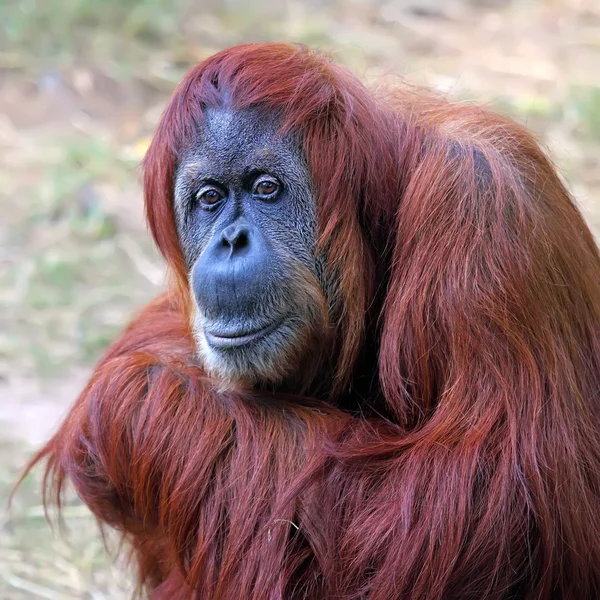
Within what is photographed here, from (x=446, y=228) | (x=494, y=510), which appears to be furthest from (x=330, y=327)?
(x=494, y=510)

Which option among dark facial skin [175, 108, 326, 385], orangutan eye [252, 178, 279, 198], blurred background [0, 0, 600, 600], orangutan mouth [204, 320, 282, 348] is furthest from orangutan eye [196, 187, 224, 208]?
blurred background [0, 0, 600, 600]

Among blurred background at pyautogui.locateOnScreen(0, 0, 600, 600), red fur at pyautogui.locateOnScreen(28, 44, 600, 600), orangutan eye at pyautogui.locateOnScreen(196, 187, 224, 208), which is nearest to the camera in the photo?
red fur at pyautogui.locateOnScreen(28, 44, 600, 600)

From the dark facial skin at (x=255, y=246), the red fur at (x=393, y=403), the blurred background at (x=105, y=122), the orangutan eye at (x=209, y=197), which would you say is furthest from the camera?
the blurred background at (x=105, y=122)

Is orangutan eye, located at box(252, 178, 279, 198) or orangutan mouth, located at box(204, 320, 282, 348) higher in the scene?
orangutan eye, located at box(252, 178, 279, 198)

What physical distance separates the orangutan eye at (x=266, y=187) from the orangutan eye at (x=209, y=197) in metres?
0.12

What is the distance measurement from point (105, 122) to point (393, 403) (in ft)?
17.3

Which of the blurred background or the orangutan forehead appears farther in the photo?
the blurred background

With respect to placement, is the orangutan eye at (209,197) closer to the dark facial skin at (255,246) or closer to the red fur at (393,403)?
the dark facial skin at (255,246)

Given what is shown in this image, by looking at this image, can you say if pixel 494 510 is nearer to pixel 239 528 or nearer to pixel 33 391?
pixel 239 528

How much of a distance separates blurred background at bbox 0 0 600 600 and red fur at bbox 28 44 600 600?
133 centimetres

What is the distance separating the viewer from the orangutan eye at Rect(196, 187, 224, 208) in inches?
109

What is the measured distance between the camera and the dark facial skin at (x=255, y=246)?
2660 mm

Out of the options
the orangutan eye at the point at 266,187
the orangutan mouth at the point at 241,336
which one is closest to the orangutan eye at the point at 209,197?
the orangutan eye at the point at 266,187

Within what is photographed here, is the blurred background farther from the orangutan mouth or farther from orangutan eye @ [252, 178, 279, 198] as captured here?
orangutan eye @ [252, 178, 279, 198]
